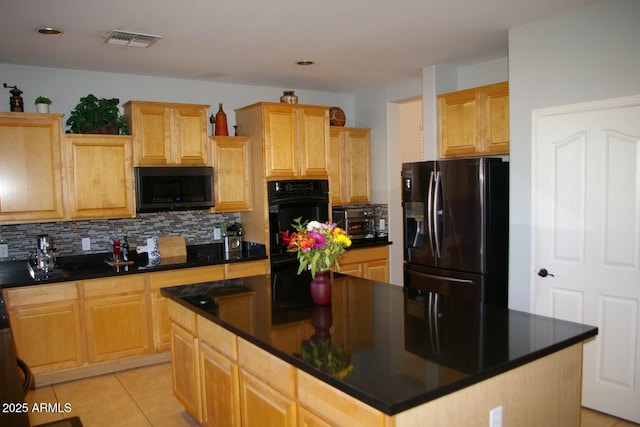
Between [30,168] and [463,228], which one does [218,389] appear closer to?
[463,228]

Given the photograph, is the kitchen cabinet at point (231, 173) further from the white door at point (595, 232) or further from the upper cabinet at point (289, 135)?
the white door at point (595, 232)

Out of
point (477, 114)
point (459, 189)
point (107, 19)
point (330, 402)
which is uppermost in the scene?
point (107, 19)

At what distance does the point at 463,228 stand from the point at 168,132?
2.83m

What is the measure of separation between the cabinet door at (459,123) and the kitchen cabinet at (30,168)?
3.41 m

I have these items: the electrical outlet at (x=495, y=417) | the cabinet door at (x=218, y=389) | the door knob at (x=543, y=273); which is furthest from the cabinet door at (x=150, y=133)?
the electrical outlet at (x=495, y=417)

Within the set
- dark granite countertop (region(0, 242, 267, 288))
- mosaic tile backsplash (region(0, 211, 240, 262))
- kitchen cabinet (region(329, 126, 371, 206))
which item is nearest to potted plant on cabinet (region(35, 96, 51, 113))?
mosaic tile backsplash (region(0, 211, 240, 262))

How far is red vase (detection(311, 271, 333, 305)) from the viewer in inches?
104

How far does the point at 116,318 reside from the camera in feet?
13.8

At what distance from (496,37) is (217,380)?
130 inches

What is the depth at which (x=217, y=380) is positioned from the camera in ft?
8.90

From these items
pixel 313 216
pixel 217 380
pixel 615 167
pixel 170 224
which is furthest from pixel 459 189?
pixel 170 224

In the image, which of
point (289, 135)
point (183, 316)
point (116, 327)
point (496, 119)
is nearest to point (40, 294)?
point (116, 327)

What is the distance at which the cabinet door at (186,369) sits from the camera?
117 inches

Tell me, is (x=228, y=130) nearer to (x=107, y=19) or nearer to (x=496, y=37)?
(x=107, y=19)
